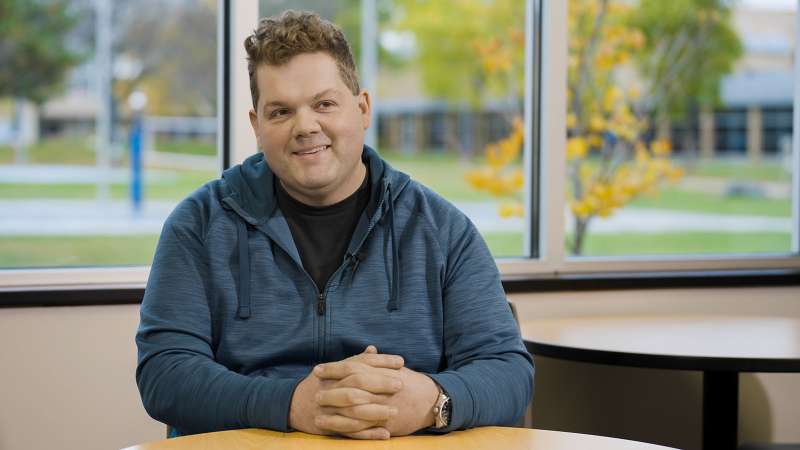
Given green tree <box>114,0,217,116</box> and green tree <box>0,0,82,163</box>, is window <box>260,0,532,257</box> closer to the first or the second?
green tree <box>114,0,217,116</box>

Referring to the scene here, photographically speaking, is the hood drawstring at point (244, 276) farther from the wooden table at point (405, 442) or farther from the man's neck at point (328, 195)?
the wooden table at point (405, 442)

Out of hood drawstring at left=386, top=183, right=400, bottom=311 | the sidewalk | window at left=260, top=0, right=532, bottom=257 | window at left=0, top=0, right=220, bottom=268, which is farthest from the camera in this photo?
the sidewalk

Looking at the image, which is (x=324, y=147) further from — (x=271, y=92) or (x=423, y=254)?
A: (x=423, y=254)

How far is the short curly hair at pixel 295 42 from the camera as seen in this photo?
1.67m

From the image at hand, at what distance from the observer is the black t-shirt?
1754mm

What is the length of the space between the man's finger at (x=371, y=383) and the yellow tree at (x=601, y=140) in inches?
97.0

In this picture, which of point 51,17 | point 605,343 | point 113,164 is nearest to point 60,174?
point 113,164

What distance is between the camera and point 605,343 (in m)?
2.44

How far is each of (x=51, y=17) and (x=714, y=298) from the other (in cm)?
659

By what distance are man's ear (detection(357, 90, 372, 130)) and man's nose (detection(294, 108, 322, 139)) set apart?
0.13 m

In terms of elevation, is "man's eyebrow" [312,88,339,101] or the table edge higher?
"man's eyebrow" [312,88,339,101]

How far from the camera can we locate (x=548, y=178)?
3.16 m

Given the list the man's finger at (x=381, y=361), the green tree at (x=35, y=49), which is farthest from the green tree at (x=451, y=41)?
the man's finger at (x=381, y=361)

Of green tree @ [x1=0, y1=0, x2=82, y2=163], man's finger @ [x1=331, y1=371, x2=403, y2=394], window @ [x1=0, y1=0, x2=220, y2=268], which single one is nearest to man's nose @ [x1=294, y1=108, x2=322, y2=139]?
man's finger @ [x1=331, y1=371, x2=403, y2=394]
